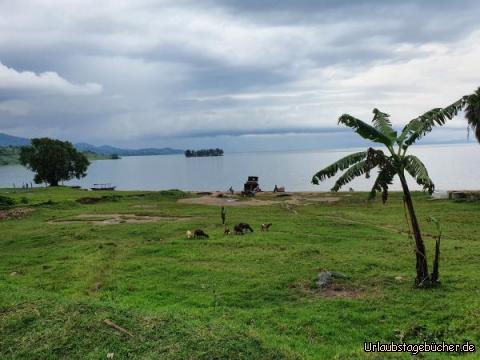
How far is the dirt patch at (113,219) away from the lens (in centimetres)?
3596

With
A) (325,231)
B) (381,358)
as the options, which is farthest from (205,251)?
(381,358)

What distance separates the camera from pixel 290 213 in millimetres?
40781

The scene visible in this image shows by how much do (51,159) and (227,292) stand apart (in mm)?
79590

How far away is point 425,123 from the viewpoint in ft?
52.1

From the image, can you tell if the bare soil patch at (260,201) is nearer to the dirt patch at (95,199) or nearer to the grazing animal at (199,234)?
the dirt patch at (95,199)

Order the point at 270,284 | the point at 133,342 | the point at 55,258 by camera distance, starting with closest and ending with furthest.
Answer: the point at 133,342, the point at 270,284, the point at 55,258

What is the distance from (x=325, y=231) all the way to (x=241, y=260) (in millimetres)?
10033

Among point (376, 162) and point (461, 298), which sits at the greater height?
point (376, 162)

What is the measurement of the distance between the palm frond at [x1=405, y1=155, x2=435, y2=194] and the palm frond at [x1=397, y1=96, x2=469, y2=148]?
2.95 feet

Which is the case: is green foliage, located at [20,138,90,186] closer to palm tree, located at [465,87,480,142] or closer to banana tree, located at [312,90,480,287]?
palm tree, located at [465,87,480,142]

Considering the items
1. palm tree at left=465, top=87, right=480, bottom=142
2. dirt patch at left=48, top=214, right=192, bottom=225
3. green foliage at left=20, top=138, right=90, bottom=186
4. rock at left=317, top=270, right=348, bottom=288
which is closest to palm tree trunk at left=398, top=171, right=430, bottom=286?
rock at left=317, top=270, right=348, bottom=288

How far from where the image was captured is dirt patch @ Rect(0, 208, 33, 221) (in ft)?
136

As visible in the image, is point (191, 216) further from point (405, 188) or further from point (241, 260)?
point (405, 188)

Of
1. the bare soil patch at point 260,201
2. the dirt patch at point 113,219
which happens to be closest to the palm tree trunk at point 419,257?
the dirt patch at point 113,219
